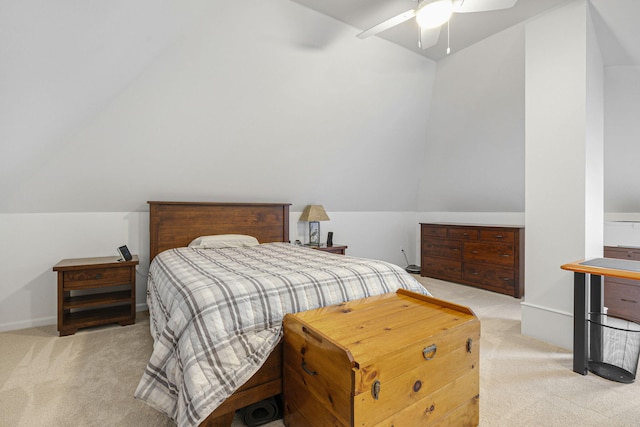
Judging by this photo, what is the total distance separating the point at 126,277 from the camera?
9.56 feet

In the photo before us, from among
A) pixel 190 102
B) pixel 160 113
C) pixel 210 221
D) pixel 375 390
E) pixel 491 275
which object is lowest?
pixel 491 275

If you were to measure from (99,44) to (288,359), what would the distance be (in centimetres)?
236

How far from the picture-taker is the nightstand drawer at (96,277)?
106 inches

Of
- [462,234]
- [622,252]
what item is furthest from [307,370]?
[462,234]

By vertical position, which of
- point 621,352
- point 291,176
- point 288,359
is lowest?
point 621,352

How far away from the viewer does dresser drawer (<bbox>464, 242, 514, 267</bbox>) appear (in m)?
3.87

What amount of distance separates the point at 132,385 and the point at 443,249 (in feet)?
13.3

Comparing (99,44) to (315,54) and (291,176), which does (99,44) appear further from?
(291,176)

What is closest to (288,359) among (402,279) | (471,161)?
(402,279)

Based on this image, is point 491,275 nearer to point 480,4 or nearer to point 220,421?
point 480,4

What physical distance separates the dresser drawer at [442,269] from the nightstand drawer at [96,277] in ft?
13.0

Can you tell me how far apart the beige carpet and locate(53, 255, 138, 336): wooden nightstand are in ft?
0.39

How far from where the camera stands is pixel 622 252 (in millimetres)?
3074

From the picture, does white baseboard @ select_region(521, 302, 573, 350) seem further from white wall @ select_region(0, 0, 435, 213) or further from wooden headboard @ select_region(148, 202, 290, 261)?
wooden headboard @ select_region(148, 202, 290, 261)
